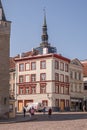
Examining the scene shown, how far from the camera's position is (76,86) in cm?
8762

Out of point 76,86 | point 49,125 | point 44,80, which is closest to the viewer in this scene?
point 49,125

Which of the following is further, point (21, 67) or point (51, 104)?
point (21, 67)

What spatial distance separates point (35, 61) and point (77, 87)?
1311 centimetres

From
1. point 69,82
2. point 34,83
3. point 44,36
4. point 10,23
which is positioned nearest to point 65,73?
point 69,82

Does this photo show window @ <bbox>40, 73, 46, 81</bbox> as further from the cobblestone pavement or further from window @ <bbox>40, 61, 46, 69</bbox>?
the cobblestone pavement

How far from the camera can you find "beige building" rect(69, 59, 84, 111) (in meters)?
86.0

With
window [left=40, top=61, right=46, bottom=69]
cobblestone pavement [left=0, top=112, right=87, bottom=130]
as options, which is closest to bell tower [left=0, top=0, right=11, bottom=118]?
cobblestone pavement [left=0, top=112, right=87, bottom=130]

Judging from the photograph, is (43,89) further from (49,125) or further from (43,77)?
(49,125)

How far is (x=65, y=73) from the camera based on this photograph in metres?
84.0

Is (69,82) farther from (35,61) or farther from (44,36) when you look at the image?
(44,36)

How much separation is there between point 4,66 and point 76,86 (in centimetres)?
4236

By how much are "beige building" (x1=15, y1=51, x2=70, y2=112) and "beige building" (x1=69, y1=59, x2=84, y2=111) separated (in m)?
2.09

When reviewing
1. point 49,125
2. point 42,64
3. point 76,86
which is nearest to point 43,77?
point 42,64

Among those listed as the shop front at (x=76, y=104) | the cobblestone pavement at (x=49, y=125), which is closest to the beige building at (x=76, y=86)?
the shop front at (x=76, y=104)
